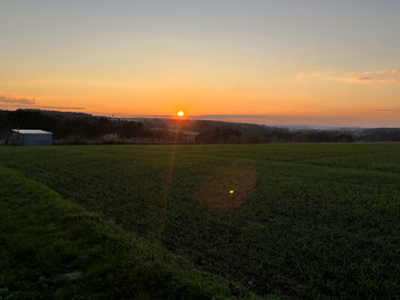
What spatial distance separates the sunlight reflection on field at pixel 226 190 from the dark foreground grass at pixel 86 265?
16.5 feet

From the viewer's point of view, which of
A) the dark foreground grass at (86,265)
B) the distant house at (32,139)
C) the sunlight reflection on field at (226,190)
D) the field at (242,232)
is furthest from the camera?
the distant house at (32,139)

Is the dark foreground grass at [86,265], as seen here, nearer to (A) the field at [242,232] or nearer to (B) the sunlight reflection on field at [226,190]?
(A) the field at [242,232]

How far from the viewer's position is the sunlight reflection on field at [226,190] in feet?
43.7

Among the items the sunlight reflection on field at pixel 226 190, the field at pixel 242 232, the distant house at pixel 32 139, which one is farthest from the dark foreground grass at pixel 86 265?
the distant house at pixel 32 139

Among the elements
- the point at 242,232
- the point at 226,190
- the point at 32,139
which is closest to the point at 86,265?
the point at 242,232

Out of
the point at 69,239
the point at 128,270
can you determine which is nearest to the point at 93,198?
the point at 69,239

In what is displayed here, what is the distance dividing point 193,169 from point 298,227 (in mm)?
14148

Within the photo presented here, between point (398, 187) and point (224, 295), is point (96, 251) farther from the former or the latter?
point (398, 187)

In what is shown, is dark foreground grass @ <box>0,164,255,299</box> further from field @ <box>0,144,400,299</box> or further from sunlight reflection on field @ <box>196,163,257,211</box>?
sunlight reflection on field @ <box>196,163,257,211</box>

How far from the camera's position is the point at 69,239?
27.2 feet

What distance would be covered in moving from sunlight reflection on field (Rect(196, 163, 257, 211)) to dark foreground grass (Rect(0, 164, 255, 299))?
5.04 meters

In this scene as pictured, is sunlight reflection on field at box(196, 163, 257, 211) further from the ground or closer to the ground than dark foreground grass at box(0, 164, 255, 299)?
closer to the ground

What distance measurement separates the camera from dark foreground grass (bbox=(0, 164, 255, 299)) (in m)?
5.57

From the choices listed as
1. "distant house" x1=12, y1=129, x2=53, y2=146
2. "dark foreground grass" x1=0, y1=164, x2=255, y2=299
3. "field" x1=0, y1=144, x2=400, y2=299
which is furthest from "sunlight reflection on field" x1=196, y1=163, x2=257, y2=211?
"distant house" x1=12, y1=129, x2=53, y2=146
